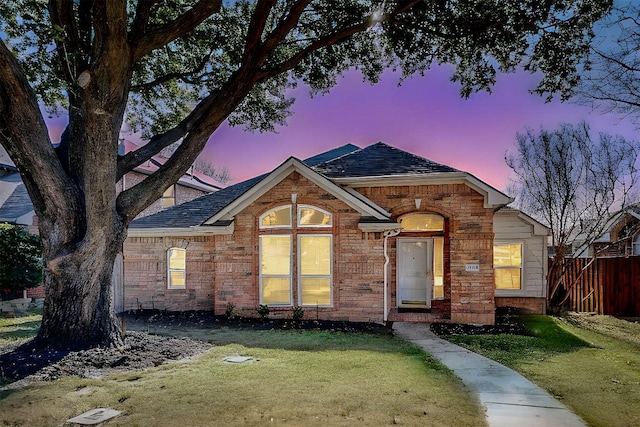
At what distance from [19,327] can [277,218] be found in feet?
23.2

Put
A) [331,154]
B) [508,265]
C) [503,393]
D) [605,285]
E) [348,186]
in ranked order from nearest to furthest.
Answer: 1. [503,393]
2. [348,186]
3. [605,285]
4. [508,265]
5. [331,154]

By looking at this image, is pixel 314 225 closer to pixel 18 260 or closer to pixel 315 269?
pixel 315 269

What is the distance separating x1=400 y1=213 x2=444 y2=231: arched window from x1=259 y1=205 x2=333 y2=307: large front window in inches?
113

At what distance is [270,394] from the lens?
5.24m

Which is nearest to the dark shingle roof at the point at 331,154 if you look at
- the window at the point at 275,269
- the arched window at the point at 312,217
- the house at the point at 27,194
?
the arched window at the point at 312,217

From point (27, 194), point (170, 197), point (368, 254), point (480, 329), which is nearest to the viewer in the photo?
point (480, 329)

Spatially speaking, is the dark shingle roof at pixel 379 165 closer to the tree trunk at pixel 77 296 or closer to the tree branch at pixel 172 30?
the tree branch at pixel 172 30

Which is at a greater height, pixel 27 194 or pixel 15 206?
pixel 27 194

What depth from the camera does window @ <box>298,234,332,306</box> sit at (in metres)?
11.2

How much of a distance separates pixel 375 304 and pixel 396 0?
7.36 metres

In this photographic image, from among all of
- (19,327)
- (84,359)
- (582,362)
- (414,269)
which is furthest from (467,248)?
(19,327)

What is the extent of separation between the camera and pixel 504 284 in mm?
14078

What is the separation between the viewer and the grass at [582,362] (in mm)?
5051

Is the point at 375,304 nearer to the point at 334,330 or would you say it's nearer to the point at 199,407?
the point at 334,330
